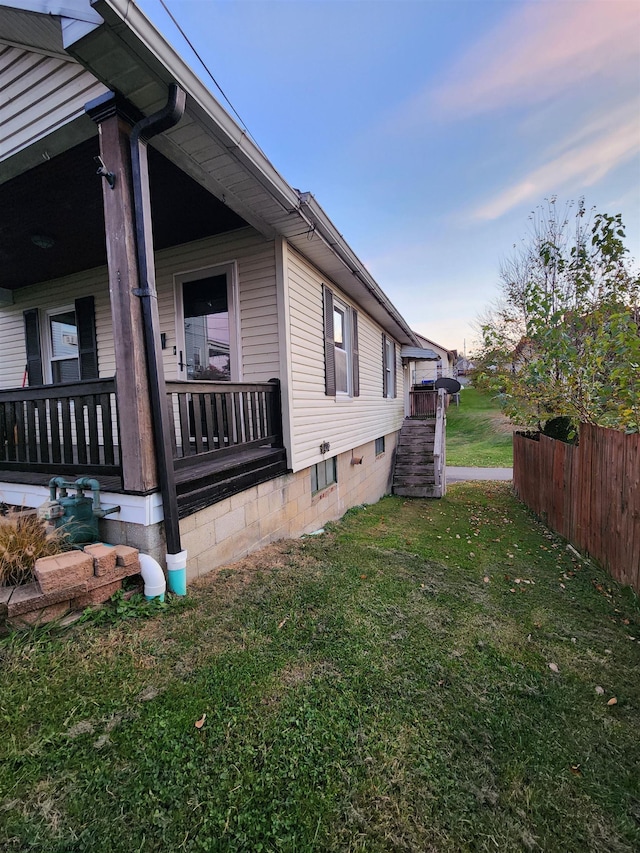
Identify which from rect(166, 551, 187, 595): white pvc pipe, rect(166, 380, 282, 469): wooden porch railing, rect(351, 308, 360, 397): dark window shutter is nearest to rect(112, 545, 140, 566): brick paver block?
rect(166, 551, 187, 595): white pvc pipe

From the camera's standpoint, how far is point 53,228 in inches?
165

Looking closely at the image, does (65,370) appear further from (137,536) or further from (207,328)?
(137,536)

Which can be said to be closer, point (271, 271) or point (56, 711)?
point (56, 711)

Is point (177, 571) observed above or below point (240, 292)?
below

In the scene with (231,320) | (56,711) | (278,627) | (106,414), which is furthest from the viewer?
(231,320)

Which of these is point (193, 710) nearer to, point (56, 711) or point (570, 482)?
point (56, 711)

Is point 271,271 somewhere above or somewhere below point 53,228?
below

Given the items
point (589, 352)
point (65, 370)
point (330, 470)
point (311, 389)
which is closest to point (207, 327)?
point (311, 389)

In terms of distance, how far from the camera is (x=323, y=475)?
5.77 metres

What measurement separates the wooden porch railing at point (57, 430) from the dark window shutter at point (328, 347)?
10.2 feet

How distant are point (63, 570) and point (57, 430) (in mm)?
1354

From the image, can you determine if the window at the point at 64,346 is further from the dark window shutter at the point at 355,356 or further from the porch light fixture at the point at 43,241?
the dark window shutter at the point at 355,356

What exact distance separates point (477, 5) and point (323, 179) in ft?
16.6

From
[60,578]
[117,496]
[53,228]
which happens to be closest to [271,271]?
[53,228]
